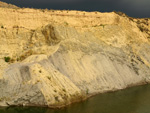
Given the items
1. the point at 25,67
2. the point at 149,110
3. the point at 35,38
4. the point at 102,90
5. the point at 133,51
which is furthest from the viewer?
the point at 133,51

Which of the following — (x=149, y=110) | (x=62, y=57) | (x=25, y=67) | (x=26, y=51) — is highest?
(x=26, y=51)

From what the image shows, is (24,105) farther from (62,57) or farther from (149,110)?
(149,110)

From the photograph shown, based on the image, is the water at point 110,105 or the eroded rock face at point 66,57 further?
the eroded rock face at point 66,57

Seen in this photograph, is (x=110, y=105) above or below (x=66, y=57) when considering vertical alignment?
below

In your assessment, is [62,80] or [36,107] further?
[62,80]

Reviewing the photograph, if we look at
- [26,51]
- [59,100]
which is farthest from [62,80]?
[26,51]

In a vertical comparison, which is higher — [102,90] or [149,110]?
[102,90]
